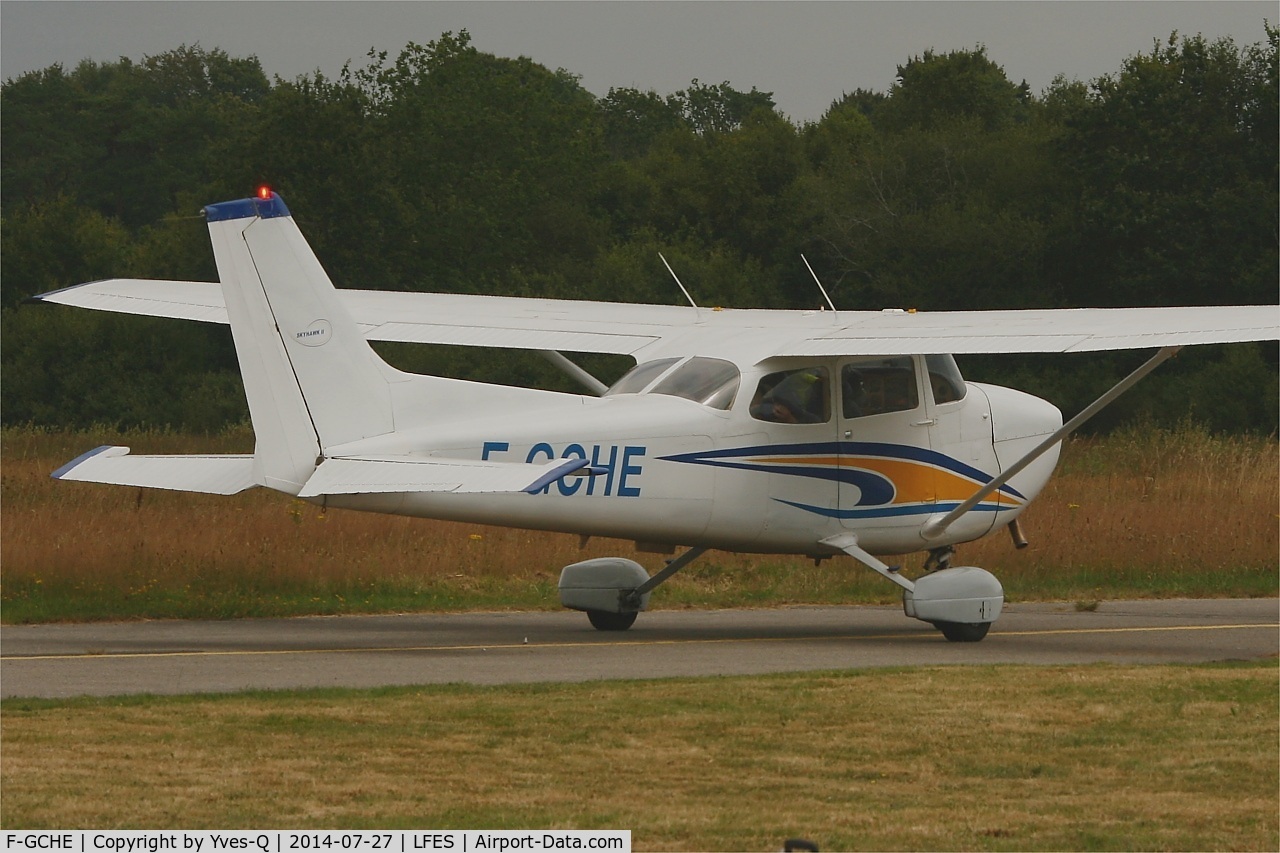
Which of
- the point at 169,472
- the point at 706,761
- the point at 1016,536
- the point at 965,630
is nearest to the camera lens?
the point at 706,761

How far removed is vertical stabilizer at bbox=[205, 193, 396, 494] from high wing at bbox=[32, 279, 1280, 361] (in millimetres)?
2986

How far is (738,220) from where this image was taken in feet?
158

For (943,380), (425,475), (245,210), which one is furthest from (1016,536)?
(245,210)

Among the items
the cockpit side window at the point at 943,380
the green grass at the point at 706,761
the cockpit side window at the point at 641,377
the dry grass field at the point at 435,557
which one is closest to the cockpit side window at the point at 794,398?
the cockpit side window at the point at 641,377

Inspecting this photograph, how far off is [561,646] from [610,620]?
1134mm

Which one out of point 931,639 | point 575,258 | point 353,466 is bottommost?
point 931,639

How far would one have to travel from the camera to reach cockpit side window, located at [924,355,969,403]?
13648 mm

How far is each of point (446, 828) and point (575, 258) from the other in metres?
42.4

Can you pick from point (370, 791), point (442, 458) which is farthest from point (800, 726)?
point (442, 458)

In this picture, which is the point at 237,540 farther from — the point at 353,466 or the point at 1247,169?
the point at 1247,169

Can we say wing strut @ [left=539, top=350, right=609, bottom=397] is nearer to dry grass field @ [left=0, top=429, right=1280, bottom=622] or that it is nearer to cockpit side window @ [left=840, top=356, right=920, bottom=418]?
dry grass field @ [left=0, top=429, right=1280, bottom=622]

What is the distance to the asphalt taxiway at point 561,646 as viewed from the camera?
10.7 meters

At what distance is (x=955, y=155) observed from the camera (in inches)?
1790

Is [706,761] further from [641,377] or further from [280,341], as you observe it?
[641,377]
